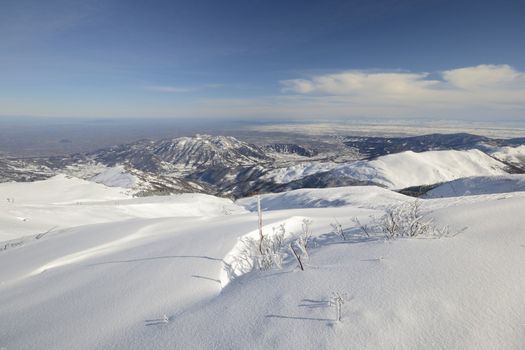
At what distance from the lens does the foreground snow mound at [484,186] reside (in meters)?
31.3

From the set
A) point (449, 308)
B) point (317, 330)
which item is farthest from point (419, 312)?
point (317, 330)

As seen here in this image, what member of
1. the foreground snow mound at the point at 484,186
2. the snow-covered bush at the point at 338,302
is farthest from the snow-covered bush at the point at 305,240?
the foreground snow mound at the point at 484,186

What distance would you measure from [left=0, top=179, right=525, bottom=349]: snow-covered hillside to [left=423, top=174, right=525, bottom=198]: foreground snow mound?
28425 mm

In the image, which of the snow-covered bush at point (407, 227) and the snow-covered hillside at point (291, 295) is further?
the snow-covered bush at point (407, 227)

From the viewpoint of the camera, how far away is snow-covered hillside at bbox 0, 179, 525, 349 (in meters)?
2.67

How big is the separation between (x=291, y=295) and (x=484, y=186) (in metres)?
39.7

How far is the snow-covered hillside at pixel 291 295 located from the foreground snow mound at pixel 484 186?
93.3 feet

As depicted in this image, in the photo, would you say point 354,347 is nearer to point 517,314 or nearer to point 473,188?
point 517,314

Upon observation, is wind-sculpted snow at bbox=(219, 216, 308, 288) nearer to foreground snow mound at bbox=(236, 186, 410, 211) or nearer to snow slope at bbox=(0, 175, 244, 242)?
snow slope at bbox=(0, 175, 244, 242)

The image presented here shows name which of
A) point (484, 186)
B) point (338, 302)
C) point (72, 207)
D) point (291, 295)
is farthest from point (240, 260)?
point (484, 186)

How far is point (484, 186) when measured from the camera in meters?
35.0

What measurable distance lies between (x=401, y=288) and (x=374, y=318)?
0.60m

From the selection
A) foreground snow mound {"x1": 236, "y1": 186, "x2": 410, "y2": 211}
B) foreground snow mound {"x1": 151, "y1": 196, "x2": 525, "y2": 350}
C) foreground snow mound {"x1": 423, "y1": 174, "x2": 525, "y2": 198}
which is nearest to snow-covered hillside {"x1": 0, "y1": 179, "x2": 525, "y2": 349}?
foreground snow mound {"x1": 151, "y1": 196, "x2": 525, "y2": 350}

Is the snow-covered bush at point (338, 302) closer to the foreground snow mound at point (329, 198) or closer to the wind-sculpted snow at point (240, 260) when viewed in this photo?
the wind-sculpted snow at point (240, 260)
